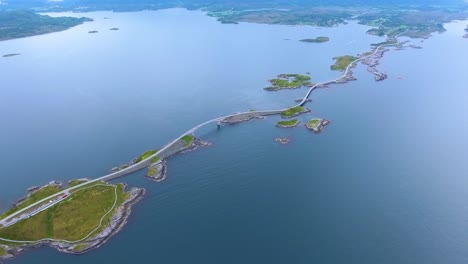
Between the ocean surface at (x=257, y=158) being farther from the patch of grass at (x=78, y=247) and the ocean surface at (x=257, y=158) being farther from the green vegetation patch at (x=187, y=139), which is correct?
the green vegetation patch at (x=187, y=139)

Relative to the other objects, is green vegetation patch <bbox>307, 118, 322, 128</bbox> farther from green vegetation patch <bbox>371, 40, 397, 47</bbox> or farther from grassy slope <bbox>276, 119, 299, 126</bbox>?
green vegetation patch <bbox>371, 40, 397, 47</bbox>

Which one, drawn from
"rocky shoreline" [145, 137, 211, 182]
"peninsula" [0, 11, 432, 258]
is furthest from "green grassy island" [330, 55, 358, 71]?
"peninsula" [0, 11, 432, 258]

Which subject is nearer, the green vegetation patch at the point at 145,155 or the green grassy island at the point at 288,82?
the green vegetation patch at the point at 145,155

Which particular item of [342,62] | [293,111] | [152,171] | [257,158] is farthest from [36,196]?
[342,62]

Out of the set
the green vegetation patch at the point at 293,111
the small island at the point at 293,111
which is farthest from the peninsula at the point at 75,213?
the green vegetation patch at the point at 293,111

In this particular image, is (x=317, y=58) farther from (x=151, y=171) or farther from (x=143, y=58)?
(x=151, y=171)
